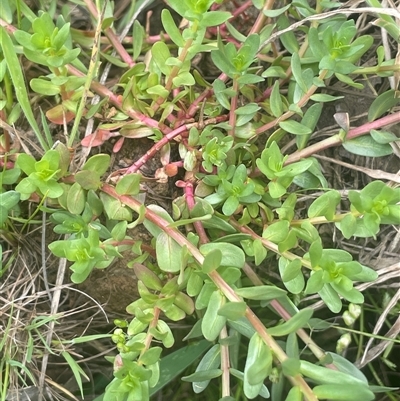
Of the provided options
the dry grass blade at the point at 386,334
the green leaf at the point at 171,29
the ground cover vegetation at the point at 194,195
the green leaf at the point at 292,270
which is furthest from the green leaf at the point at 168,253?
the dry grass blade at the point at 386,334

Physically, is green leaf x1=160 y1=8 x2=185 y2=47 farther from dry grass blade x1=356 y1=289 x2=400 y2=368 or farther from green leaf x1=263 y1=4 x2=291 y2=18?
dry grass blade x1=356 y1=289 x2=400 y2=368

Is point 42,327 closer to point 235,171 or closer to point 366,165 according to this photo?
point 235,171

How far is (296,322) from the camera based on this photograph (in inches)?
36.5

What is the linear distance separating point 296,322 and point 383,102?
560mm

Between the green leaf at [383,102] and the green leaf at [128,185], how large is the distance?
561mm

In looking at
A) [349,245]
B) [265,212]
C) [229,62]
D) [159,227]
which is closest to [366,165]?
[349,245]

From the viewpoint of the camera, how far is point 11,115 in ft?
4.03

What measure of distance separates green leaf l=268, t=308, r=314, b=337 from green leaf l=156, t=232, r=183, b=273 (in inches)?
9.2

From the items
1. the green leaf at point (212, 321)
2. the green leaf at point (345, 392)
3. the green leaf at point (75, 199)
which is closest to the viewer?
the green leaf at point (345, 392)

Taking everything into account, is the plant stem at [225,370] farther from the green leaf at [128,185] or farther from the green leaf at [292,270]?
the green leaf at [128,185]

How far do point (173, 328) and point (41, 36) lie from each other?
83 centimetres

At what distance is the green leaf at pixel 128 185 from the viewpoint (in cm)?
107

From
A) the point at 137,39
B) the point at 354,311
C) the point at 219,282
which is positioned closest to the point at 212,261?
the point at 219,282

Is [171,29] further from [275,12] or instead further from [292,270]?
[292,270]
